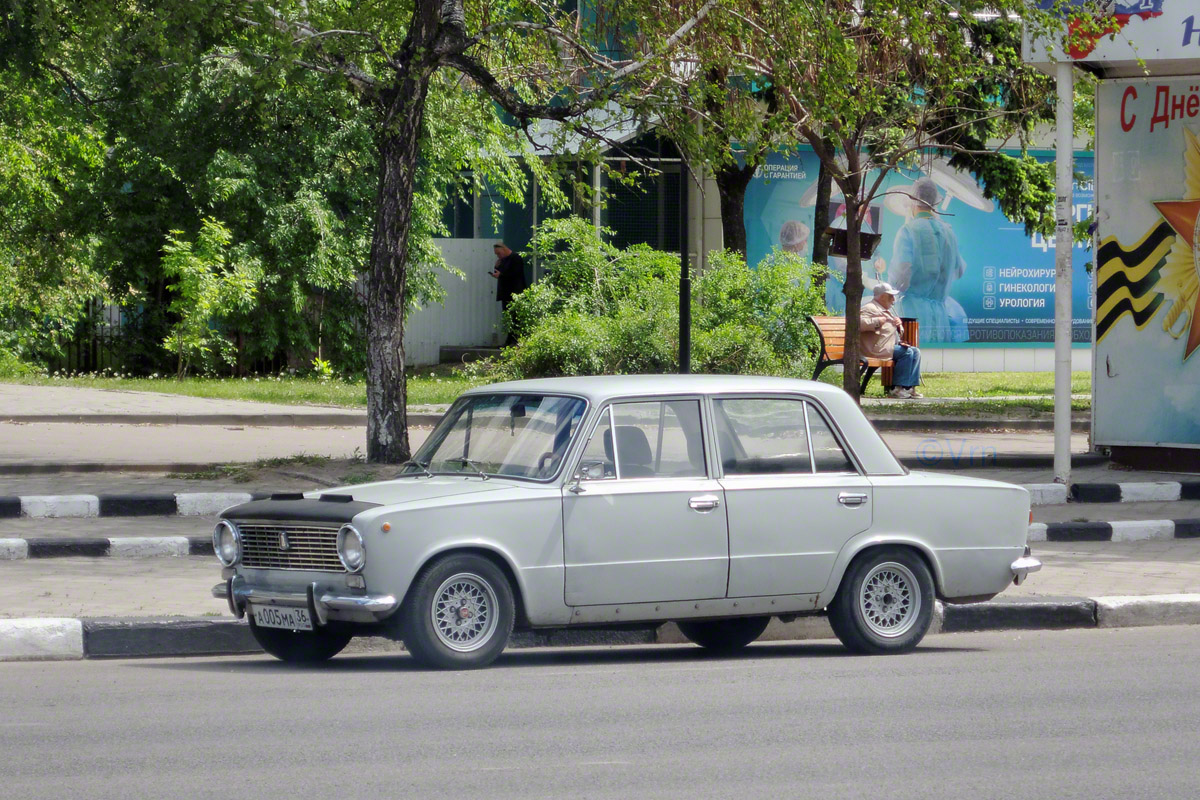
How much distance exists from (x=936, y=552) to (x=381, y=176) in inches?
301

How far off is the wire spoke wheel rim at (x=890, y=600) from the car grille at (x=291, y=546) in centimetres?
267

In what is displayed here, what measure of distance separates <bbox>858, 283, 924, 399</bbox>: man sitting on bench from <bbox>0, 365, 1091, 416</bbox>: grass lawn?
2.62ft

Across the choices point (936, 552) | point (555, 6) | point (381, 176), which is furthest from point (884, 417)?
point (936, 552)

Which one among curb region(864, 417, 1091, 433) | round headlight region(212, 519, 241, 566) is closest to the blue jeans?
curb region(864, 417, 1091, 433)

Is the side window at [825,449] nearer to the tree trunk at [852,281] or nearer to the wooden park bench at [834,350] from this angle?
the tree trunk at [852,281]

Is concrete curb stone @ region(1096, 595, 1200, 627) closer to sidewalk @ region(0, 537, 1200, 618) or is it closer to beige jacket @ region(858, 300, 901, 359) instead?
sidewalk @ region(0, 537, 1200, 618)

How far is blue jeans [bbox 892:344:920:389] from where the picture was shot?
73.8ft

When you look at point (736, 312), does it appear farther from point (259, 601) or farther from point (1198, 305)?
point (259, 601)

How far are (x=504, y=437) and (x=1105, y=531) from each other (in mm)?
5900

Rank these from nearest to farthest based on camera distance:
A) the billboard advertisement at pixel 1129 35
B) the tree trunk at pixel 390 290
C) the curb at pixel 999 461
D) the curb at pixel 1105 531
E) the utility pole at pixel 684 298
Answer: the curb at pixel 1105 531, the billboard advertisement at pixel 1129 35, the tree trunk at pixel 390 290, the curb at pixel 999 461, the utility pole at pixel 684 298

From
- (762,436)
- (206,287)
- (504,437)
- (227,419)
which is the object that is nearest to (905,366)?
(227,419)

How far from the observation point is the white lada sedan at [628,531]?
22.8ft

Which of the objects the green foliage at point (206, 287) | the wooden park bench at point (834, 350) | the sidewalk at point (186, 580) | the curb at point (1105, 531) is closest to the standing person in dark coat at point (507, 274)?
the green foliage at point (206, 287)

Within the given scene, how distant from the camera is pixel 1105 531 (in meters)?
11.6
